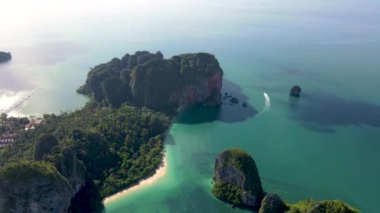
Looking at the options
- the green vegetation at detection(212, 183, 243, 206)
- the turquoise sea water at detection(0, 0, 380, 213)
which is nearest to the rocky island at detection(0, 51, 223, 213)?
the turquoise sea water at detection(0, 0, 380, 213)

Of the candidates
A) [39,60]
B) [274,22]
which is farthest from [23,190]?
[274,22]

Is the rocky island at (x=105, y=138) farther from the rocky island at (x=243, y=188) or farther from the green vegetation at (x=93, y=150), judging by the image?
the rocky island at (x=243, y=188)

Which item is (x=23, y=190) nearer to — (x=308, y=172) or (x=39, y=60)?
(x=308, y=172)

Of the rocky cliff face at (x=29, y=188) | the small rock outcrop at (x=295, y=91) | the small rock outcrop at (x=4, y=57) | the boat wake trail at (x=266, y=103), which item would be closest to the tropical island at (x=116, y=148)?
the rocky cliff face at (x=29, y=188)

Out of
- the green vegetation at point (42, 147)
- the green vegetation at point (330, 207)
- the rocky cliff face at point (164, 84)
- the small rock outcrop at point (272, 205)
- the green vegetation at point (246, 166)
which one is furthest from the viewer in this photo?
the rocky cliff face at point (164, 84)

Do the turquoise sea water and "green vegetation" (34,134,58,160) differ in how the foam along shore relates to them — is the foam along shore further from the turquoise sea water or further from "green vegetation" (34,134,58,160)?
"green vegetation" (34,134,58,160)

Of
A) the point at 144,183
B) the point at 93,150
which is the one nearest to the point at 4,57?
the point at 93,150

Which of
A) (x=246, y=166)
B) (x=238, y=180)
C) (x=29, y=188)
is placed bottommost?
(x=238, y=180)

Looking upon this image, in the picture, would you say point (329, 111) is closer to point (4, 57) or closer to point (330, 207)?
point (330, 207)
